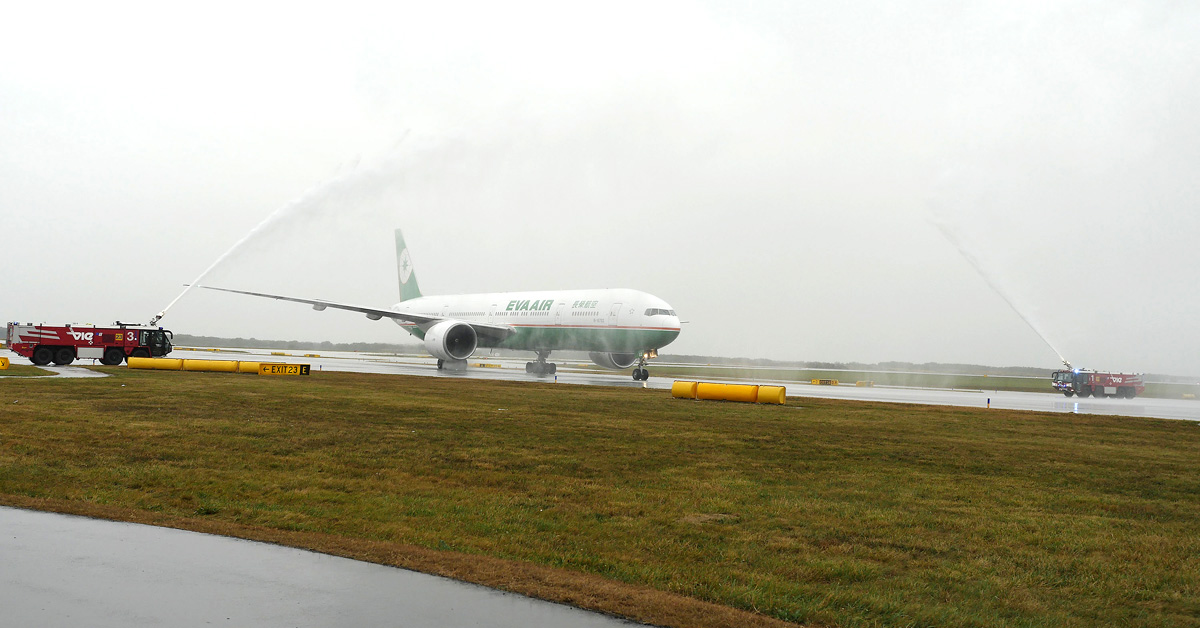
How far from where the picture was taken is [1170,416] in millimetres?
29922

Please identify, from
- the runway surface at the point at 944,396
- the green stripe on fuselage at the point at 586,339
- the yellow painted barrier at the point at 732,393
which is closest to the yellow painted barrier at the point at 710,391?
the yellow painted barrier at the point at 732,393

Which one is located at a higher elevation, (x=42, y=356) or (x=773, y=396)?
(x=773, y=396)

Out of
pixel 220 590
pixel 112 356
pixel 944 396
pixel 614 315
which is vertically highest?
pixel 614 315

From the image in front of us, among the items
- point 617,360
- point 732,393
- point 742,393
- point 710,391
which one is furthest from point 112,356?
point 742,393

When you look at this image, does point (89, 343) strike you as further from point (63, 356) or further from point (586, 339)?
point (586, 339)

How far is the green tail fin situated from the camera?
66.6 meters

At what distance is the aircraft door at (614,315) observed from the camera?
143 ft

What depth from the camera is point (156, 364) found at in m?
38.0

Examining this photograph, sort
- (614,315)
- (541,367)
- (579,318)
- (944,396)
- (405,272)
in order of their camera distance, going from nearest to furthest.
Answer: (944,396) → (614,315) → (579,318) → (541,367) → (405,272)

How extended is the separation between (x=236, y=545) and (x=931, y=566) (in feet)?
21.8

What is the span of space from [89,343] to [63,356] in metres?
1.25

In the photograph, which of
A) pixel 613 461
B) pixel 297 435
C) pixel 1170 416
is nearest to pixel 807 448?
pixel 613 461

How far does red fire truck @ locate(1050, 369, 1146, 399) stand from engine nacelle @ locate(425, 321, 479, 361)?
3443 centimetres

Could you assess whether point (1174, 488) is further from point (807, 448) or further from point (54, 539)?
point (54, 539)
